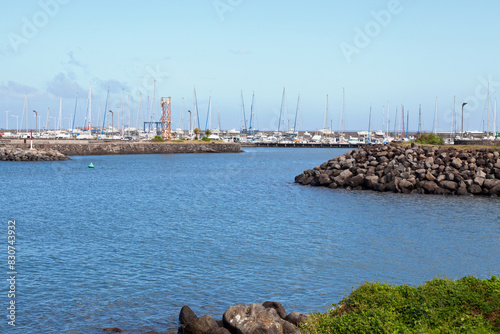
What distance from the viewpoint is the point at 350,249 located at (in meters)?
24.6

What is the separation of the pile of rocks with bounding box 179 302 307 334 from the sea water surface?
1437 millimetres

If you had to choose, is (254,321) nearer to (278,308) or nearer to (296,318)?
(296,318)

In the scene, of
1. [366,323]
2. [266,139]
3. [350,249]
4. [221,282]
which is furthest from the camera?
[266,139]

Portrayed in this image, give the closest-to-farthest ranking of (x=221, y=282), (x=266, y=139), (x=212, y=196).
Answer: (x=221, y=282) → (x=212, y=196) → (x=266, y=139)

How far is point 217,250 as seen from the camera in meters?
24.4

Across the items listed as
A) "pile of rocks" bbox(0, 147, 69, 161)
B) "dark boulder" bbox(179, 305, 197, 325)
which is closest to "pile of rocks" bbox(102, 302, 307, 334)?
"dark boulder" bbox(179, 305, 197, 325)

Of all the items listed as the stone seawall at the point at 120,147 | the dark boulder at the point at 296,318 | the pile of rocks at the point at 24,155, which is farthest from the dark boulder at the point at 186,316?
the stone seawall at the point at 120,147

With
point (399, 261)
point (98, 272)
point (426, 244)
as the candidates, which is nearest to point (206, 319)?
point (98, 272)

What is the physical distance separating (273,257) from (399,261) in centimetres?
516

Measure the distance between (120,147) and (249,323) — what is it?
117 meters

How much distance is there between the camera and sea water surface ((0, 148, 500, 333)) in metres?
16.5

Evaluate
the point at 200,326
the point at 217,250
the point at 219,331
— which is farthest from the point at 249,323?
the point at 217,250

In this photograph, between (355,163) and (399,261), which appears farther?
(355,163)

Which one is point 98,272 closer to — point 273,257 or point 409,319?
point 273,257
